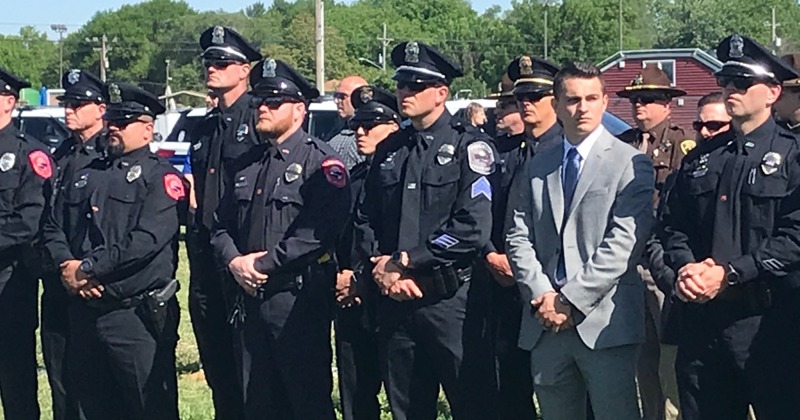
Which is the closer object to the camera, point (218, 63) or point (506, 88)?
point (218, 63)

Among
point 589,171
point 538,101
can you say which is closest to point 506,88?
point 538,101

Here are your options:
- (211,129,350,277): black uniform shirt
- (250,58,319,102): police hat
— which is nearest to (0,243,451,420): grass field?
(211,129,350,277): black uniform shirt

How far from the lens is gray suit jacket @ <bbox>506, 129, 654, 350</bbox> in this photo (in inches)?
207

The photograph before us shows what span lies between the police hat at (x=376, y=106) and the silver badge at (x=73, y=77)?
159 centimetres

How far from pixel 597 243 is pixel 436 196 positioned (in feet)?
3.15

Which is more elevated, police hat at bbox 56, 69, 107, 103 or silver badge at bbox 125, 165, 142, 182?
police hat at bbox 56, 69, 107, 103

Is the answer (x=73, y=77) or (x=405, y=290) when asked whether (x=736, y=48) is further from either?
(x=73, y=77)

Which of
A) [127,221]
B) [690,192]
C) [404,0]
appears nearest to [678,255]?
[690,192]

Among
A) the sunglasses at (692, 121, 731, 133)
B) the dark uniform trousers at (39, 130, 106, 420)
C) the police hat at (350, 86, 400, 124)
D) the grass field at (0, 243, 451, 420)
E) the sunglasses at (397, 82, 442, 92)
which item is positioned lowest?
the grass field at (0, 243, 451, 420)

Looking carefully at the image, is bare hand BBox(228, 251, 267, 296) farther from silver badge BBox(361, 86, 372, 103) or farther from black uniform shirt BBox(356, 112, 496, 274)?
silver badge BBox(361, 86, 372, 103)

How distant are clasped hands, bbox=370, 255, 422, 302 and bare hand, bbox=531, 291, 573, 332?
766 mm

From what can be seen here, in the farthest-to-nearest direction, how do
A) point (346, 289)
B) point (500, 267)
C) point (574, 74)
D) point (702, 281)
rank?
1. point (346, 289)
2. point (500, 267)
3. point (574, 74)
4. point (702, 281)

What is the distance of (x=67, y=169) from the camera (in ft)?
23.2

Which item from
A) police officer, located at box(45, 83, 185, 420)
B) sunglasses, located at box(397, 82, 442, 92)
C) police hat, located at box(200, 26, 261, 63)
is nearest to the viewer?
sunglasses, located at box(397, 82, 442, 92)
